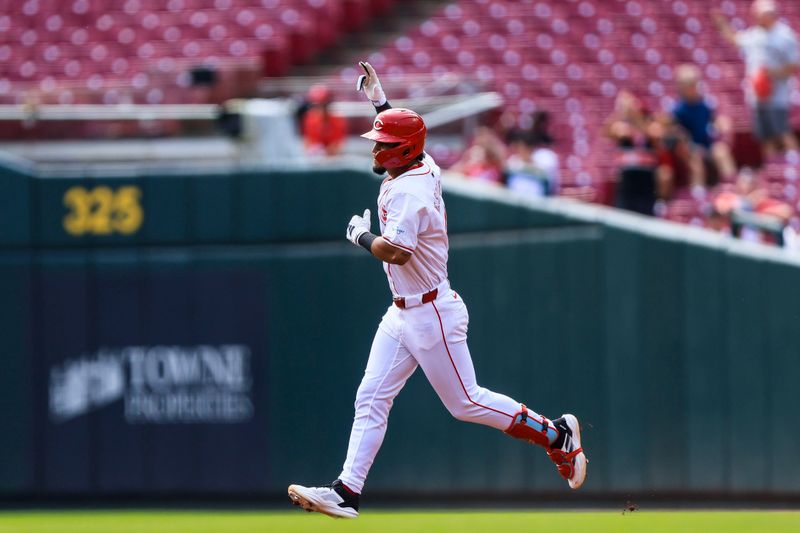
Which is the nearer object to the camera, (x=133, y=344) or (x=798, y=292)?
(x=798, y=292)

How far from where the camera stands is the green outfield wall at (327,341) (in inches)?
342

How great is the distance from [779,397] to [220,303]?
152 inches

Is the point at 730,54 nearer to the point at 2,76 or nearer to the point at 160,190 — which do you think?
the point at 160,190

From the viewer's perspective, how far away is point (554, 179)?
11039 millimetres

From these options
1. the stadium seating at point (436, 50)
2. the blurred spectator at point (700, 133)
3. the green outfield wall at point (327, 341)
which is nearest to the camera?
the green outfield wall at point (327, 341)

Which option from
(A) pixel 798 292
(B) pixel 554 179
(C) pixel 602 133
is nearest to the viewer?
(A) pixel 798 292

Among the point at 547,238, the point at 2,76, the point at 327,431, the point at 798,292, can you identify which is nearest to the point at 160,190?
the point at 327,431

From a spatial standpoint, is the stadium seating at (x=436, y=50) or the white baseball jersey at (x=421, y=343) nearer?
the white baseball jersey at (x=421, y=343)

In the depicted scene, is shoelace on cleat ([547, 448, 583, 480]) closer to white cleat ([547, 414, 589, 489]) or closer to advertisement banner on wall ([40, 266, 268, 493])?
white cleat ([547, 414, 589, 489])

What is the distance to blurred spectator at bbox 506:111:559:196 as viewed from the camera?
32.0ft

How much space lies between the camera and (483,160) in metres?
10.3

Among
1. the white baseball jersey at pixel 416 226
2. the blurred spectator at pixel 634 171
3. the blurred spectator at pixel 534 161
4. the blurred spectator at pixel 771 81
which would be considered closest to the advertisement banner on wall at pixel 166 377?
the blurred spectator at pixel 534 161

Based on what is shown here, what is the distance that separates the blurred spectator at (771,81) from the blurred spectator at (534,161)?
1806mm

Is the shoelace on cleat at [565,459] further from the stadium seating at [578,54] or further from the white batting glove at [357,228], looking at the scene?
the stadium seating at [578,54]
